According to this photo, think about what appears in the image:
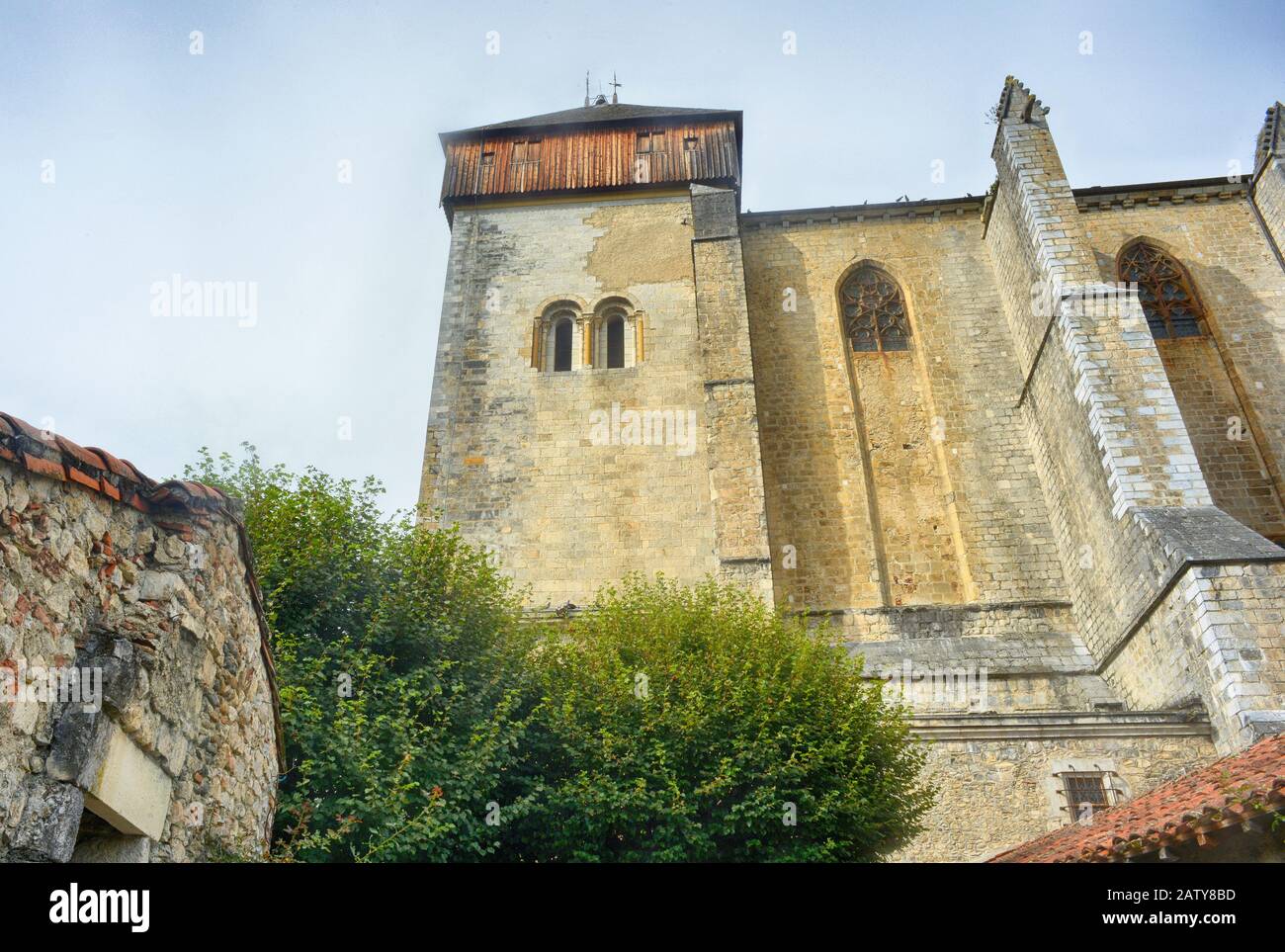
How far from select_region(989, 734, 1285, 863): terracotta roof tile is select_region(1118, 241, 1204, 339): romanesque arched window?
9632 mm

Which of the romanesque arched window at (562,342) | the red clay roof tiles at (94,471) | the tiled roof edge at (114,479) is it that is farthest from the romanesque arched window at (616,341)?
the red clay roof tiles at (94,471)

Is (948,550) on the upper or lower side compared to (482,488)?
lower

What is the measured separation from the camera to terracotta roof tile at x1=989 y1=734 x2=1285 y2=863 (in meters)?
5.81

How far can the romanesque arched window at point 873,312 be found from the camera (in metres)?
16.7

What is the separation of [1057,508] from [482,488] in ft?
28.7

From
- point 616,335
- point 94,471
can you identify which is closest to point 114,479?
point 94,471

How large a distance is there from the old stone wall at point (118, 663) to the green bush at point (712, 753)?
14.0 ft

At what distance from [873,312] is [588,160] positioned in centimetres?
644

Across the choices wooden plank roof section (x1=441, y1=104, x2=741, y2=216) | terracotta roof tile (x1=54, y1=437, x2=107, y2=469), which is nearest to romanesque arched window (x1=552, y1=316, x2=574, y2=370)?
wooden plank roof section (x1=441, y1=104, x2=741, y2=216)

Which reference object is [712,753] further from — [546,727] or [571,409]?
[571,409]

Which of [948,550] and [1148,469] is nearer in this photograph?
[1148,469]

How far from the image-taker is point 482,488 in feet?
50.9
